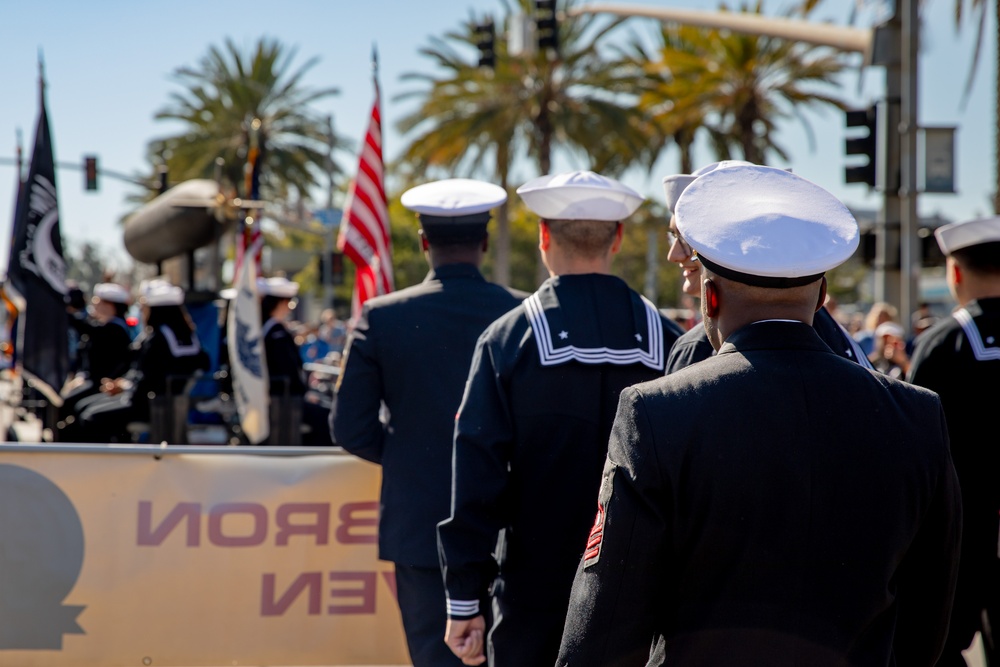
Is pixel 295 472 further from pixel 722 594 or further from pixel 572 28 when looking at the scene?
pixel 572 28

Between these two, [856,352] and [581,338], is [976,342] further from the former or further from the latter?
[581,338]

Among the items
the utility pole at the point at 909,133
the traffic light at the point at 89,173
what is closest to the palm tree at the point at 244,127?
the traffic light at the point at 89,173

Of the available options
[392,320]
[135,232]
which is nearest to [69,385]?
[135,232]

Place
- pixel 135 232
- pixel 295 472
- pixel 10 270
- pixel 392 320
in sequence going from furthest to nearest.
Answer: pixel 135 232, pixel 10 270, pixel 295 472, pixel 392 320

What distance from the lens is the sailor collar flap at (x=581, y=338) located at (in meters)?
3.16

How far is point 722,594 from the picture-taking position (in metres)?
1.86

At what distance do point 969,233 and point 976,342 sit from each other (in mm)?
467

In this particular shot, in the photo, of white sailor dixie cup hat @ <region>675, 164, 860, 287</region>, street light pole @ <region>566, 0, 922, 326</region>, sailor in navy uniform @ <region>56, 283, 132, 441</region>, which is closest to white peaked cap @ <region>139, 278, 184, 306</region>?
sailor in navy uniform @ <region>56, 283, 132, 441</region>

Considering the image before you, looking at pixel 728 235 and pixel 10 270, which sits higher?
pixel 728 235

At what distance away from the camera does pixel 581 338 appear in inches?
126

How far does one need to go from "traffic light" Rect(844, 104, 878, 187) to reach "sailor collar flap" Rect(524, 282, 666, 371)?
9994 millimetres

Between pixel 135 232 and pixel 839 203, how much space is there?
969 centimetres

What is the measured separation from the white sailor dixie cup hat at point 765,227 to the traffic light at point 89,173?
2701 cm

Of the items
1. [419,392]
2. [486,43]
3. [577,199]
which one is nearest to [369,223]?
[419,392]
